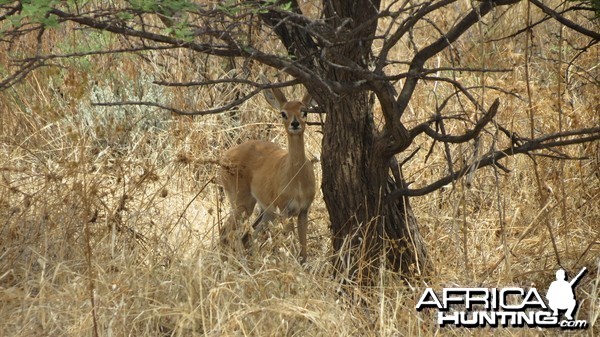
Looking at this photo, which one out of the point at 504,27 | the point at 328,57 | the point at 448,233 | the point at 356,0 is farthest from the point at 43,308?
the point at 504,27

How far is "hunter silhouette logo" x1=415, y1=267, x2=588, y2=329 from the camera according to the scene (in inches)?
184

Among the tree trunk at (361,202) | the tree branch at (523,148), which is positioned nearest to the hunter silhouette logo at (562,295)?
the tree branch at (523,148)

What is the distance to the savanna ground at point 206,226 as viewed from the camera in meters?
4.63

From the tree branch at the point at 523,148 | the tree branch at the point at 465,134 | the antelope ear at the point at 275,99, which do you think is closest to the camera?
the tree branch at the point at 465,134

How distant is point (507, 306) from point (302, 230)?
181cm

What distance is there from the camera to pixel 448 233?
6125 millimetres

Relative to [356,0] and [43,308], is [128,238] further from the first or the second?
[356,0]

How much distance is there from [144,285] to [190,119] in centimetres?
323

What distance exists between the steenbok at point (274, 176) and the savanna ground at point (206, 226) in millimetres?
185

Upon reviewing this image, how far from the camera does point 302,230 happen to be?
625 centimetres

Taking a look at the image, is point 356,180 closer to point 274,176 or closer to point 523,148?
point 523,148

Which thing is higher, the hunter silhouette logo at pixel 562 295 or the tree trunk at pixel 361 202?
the tree trunk at pixel 361 202

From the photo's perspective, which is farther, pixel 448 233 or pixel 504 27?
pixel 504 27

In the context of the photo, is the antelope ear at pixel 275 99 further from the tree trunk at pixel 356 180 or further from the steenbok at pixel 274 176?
the tree trunk at pixel 356 180
